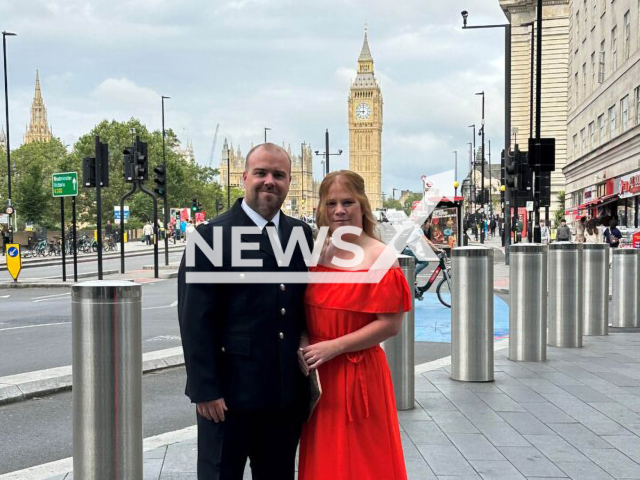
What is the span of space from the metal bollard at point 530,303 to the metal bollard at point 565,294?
0.82m

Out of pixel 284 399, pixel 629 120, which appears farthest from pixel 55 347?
pixel 629 120

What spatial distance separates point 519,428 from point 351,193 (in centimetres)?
291

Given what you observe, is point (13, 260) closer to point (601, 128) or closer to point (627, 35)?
point (627, 35)

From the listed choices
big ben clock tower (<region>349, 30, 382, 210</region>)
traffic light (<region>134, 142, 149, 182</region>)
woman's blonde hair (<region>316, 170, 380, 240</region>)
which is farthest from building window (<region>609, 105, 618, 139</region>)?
big ben clock tower (<region>349, 30, 382, 210</region>)

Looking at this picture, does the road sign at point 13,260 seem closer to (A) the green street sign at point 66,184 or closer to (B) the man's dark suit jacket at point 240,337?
(A) the green street sign at point 66,184

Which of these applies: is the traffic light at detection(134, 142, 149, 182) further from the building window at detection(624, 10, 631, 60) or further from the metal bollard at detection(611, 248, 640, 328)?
the building window at detection(624, 10, 631, 60)

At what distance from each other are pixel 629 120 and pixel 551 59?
29.5m

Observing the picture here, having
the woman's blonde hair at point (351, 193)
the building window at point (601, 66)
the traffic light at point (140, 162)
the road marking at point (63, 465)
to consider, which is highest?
the building window at point (601, 66)

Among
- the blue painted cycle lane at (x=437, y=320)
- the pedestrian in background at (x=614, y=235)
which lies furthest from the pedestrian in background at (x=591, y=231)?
the blue painted cycle lane at (x=437, y=320)

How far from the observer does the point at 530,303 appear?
7.74 meters

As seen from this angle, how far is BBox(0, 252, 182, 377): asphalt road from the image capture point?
851cm

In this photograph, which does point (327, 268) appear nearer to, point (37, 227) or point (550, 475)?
point (550, 475)

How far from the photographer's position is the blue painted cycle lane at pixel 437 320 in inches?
400

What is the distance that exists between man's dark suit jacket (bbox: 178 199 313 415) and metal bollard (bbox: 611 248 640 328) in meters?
8.98
